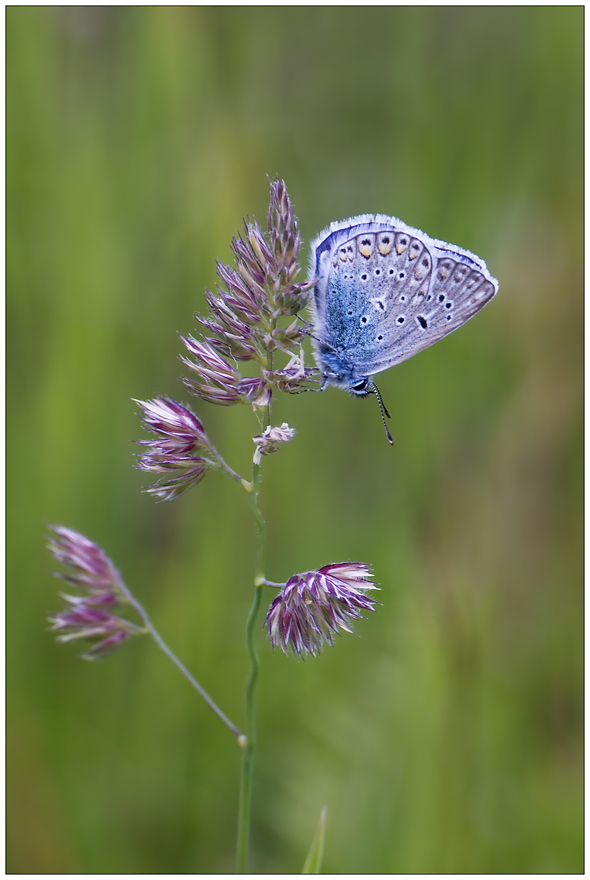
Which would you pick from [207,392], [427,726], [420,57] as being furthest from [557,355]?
[207,392]

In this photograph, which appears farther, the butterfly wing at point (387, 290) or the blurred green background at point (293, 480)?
the blurred green background at point (293, 480)

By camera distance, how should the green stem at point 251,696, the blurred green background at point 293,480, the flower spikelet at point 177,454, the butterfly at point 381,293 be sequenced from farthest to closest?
the blurred green background at point 293,480, the butterfly at point 381,293, the flower spikelet at point 177,454, the green stem at point 251,696

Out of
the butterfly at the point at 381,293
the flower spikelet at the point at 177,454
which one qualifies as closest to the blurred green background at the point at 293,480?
the butterfly at the point at 381,293

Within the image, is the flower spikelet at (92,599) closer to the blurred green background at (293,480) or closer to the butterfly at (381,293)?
the butterfly at (381,293)

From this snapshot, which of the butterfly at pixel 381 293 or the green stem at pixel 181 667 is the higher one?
the butterfly at pixel 381 293

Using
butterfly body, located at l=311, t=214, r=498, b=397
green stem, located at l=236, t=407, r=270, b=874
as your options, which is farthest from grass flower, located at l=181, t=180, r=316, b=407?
butterfly body, located at l=311, t=214, r=498, b=397

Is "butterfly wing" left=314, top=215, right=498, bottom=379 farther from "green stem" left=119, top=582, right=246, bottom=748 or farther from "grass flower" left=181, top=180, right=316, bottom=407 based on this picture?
"green stem" left=119, top=582, right=246, bottom=748

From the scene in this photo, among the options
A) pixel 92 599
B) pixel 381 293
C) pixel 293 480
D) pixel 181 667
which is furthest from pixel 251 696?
pixel 293 480
